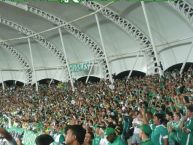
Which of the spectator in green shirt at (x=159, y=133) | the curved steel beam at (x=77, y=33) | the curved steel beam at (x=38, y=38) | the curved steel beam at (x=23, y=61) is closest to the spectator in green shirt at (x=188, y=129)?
the spectator in green shirt at (x=159, y=133)

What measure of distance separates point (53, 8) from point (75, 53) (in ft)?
30.2

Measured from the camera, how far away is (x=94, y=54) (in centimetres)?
4219

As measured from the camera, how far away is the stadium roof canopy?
110 feet

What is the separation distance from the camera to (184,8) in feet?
99.2

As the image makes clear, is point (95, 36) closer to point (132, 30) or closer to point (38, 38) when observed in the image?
point (132, 30)

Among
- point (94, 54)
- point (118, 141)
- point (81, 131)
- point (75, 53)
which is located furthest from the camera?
point (75, 53)

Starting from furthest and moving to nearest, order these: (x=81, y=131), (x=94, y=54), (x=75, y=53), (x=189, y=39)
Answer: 1. (x=75, y=53)
2. (x=94, y=54)
3. (x=189, y=39)
4. (x=81, y=131)

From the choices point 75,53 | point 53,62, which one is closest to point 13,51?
point 53,62

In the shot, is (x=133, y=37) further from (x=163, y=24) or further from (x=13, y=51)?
(x=13, y=51)

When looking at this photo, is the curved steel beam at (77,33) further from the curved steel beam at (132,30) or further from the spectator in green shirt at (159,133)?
the spectator in green shirt at (159,133)

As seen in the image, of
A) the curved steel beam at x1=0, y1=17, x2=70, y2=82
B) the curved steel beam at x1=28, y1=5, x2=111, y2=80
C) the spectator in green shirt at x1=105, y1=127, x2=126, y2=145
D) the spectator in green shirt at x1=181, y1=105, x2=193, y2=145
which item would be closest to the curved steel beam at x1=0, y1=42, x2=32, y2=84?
the curved steel beam at x1=0, y1=17, x2=70, y2=82

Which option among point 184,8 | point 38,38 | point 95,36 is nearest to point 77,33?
point 95,36

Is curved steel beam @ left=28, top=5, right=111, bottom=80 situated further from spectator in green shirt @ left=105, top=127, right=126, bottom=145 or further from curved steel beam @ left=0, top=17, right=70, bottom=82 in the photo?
spectator in green shirt @ left=105, top=127, right=126, bottom=145

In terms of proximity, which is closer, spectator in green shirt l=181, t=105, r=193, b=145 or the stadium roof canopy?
spectator in green shirt l=181, t=105, r=193, b=145
